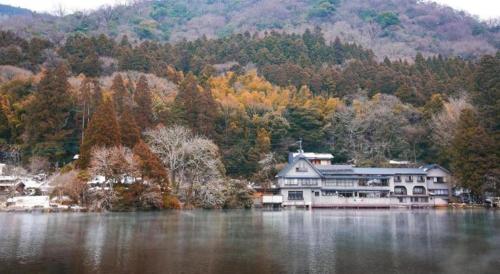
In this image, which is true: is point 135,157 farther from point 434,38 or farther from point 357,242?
point 434,38

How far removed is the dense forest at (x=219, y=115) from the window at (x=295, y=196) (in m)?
3.78

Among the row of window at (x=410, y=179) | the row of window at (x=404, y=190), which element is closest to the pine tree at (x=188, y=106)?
the row of window at (x=410, y=179)

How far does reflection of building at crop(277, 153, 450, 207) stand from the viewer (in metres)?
45.0

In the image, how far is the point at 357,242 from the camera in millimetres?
18344

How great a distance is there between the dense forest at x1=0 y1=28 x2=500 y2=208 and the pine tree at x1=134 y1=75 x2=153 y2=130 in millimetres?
111

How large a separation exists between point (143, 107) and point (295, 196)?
18.0 m

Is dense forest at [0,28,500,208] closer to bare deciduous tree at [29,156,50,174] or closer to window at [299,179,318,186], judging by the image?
bare deciduous tree at [29,156,50,174]

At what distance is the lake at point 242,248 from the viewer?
1314cm

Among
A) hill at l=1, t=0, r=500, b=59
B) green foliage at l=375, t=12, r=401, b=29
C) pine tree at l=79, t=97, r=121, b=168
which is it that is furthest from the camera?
green foliage at l=375, t=12, r=401, b=29

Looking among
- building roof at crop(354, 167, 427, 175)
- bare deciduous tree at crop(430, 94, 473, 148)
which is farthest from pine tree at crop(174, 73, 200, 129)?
bare deciduous tree at crop(430, 94, 473, 148)

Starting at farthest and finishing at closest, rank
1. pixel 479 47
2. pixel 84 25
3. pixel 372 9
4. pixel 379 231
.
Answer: pixel 372 9
pixel 479 47
pixel 84 25
pixel 379 231

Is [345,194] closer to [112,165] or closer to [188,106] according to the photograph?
[188,106]

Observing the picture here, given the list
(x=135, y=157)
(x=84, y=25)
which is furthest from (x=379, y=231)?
(x=84, y=25)

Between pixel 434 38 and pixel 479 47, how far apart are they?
41.7 ft
